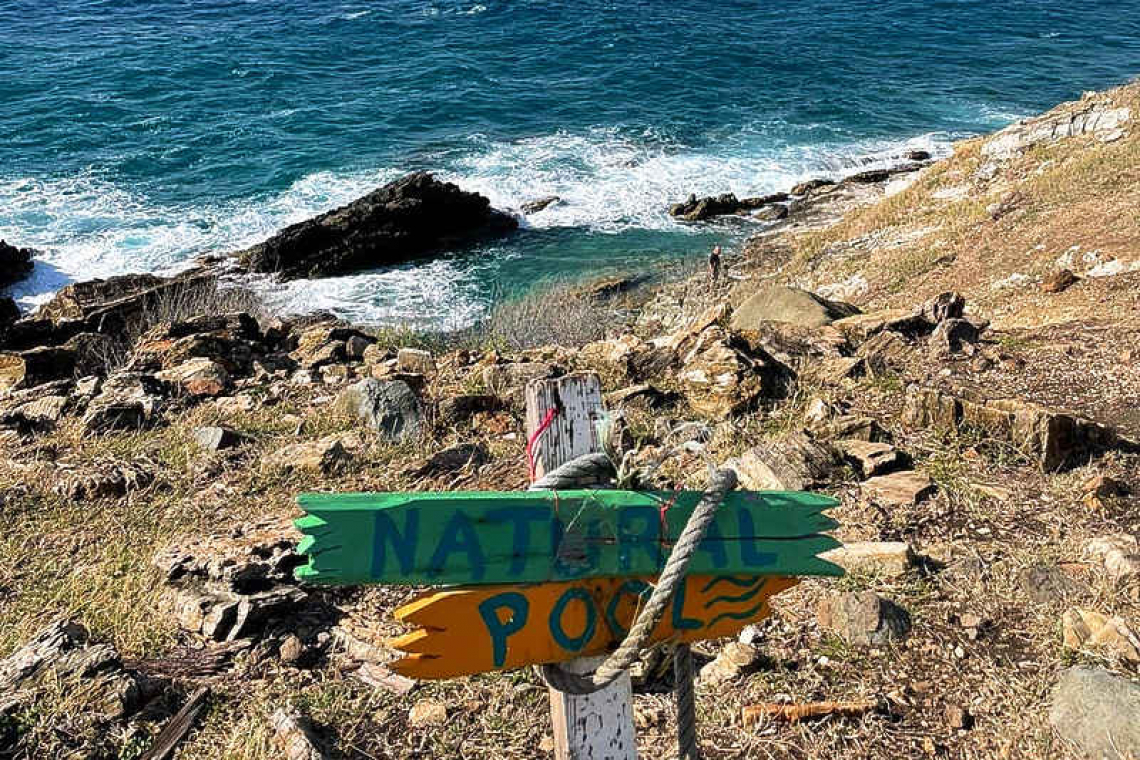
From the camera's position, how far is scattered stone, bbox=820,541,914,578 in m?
4.06

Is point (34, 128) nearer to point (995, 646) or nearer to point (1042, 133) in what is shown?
point (1042, 133)

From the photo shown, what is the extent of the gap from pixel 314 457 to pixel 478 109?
903 inches

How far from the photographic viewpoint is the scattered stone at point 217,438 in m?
5.56

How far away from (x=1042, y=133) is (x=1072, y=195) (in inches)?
210

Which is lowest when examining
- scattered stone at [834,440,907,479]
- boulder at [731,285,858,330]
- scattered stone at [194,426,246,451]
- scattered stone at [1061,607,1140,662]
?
boulder at [731,285,858,330]

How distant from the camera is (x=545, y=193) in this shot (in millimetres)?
21422

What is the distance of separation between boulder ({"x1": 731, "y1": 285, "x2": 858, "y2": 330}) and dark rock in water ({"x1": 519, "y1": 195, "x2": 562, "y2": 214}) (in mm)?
12641

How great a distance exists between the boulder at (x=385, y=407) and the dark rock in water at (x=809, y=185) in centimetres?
1679

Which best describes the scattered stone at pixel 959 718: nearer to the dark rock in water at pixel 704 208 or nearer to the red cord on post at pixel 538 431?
the red cord on post at pixel 538 431

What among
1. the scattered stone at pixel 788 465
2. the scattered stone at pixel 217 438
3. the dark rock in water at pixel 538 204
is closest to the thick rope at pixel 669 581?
the scattered stone at pixel 788 465

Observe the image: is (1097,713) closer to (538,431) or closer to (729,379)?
(538,431)

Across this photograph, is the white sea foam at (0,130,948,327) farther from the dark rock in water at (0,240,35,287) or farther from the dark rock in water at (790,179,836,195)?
the dark rock in water at (790,179,836,195)

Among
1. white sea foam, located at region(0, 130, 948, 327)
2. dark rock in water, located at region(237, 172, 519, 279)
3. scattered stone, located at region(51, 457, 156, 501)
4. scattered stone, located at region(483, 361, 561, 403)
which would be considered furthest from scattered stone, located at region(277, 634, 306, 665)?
dark rock in water, located at region(237, 172, 519, 279)

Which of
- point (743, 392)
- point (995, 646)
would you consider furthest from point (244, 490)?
point (995, 646)
